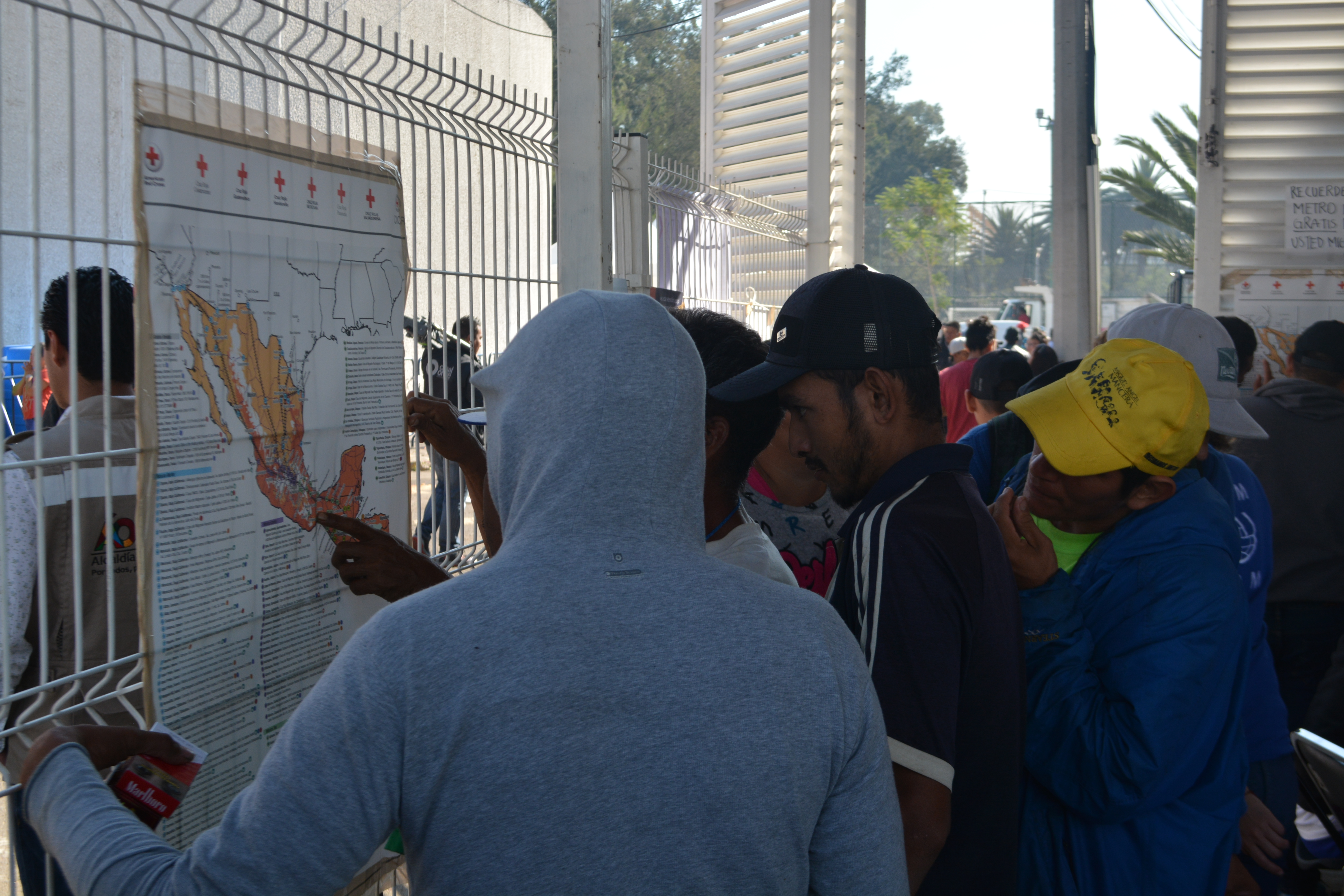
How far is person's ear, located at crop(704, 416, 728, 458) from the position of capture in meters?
1.92

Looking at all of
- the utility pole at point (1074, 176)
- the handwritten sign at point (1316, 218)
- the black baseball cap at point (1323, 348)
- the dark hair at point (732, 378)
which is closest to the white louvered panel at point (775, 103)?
the utility pole at point (1074, 176)

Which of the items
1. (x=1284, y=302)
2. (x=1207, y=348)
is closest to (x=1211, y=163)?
(x=1284, y=302)

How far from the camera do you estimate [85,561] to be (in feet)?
6.18

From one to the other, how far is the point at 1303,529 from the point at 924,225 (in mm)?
44390

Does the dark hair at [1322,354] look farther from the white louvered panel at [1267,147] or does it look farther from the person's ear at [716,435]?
the person's ear at [716,435]

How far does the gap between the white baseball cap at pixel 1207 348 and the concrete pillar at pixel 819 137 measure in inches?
142

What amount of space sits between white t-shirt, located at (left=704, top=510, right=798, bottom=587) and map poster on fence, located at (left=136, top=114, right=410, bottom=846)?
874 mm

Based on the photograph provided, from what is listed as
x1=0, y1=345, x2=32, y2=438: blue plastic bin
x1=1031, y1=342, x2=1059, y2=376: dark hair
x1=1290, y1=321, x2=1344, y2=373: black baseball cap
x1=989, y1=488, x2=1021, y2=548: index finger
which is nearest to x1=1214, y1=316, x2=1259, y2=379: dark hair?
x1=1290, y1=321, x2=1344, y2=373: black baseball cap

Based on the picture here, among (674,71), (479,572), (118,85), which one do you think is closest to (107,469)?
(479,572)

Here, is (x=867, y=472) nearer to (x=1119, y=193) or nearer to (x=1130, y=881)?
(x=1130, y=881)

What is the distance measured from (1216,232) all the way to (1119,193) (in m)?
87.2

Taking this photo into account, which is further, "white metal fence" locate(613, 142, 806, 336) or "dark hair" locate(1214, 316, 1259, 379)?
"dark hair" locate(1214, 316, 1259, 379)

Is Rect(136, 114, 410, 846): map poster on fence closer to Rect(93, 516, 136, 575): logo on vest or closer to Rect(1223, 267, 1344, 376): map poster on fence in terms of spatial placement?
Rect(93, 516, 136, 575): logo on vest

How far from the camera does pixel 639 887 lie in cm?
103
